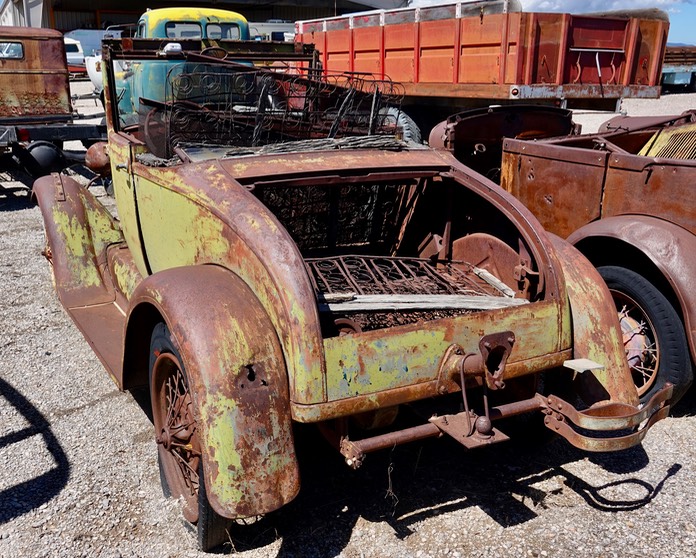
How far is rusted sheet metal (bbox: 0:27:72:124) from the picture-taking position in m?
9.23

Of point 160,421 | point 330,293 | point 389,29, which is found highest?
point 389,29

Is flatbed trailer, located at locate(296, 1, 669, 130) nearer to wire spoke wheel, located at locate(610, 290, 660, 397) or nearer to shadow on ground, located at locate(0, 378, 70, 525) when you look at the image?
wire spoke wheel, located at locate(610, 290, 660, 397)

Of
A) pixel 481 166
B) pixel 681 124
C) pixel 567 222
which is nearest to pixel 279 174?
pixel 567 222

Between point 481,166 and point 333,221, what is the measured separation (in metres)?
2.72

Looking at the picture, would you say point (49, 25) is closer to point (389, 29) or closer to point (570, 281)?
point (389, 29)

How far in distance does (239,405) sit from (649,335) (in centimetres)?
255

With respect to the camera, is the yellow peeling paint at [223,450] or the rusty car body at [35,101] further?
the rusty car body at [35,101]

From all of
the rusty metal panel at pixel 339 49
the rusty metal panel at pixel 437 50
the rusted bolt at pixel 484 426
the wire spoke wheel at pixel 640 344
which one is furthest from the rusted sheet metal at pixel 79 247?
the rusty metal panel at pixel 339 49

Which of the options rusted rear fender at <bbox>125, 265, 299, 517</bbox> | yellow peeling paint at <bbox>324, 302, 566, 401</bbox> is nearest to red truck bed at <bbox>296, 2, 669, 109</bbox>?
yellow peeling paint at <bbox>324, 302, 566, 401</bbox>

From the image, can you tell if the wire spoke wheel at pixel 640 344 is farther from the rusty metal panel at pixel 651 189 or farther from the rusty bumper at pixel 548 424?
the rusty bumper at pixel 548 424

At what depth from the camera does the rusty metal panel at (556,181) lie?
4.10 m

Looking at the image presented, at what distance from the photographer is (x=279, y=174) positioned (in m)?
2.83

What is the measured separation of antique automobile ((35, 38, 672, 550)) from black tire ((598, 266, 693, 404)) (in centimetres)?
44

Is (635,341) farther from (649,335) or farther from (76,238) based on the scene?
(76,238)
